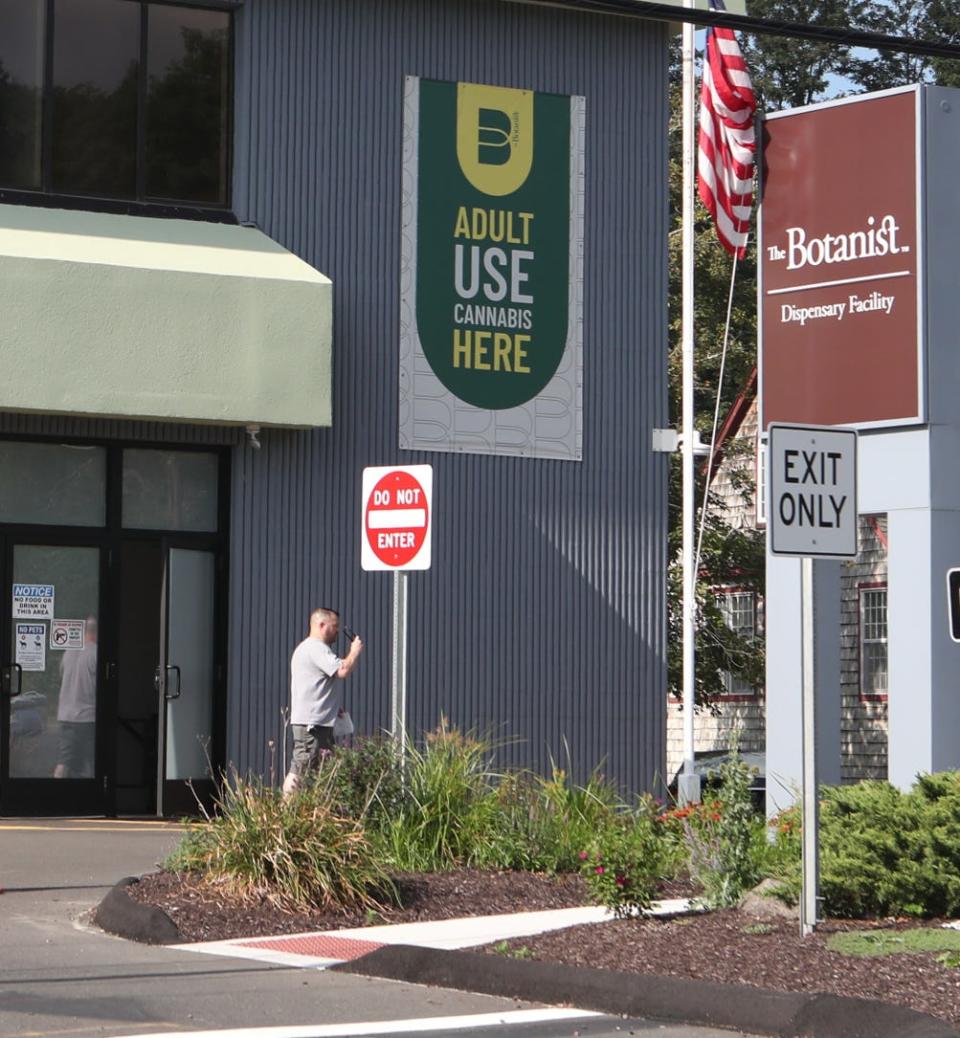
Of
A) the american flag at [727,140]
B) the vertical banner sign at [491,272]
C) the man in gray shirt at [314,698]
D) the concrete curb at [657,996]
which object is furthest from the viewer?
the vertical banner sign at [491,272]

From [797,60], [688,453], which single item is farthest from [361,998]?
[797,60]

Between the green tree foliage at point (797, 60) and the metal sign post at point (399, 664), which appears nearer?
the metal sign post at point (399, 664)

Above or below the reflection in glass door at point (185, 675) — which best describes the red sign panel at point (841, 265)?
above

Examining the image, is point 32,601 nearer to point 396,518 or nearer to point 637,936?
point 396,518

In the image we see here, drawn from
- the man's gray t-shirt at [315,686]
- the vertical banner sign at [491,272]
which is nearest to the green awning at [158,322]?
the vertical banner sign at [491,272]

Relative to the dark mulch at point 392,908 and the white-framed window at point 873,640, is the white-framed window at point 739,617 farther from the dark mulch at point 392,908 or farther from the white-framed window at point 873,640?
the dark mulch at point 392,908

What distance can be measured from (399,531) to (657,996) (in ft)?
16.0

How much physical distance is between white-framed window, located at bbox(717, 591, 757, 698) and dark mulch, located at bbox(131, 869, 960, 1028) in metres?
20.7

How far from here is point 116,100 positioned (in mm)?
18703

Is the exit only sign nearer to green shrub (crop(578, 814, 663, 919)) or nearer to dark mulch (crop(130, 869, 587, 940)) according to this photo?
green shrub (crop(578, 814, 663, 919))

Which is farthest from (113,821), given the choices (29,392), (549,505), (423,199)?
(423,199)

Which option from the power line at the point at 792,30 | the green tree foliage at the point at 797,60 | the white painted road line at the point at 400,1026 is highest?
the green tree foliage at the point at 797,60

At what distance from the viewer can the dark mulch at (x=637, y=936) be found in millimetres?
9227

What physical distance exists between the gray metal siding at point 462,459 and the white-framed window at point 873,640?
1182 centimetres
